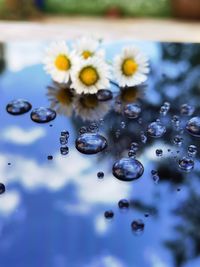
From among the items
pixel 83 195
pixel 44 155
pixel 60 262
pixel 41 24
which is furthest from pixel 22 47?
pixel 41 24

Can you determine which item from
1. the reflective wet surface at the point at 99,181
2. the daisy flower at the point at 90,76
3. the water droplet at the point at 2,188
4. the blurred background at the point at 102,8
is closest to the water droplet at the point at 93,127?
the reflective wet surface at the point at 99,181

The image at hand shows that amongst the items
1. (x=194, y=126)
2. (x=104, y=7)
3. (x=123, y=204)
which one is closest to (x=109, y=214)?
(x=123, y=204)

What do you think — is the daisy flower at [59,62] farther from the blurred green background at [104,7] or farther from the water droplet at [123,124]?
the blurred green background at [104,7]

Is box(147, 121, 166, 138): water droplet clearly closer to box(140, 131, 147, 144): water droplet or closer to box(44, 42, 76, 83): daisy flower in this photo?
box(140, 131, 147, 144): water droplet

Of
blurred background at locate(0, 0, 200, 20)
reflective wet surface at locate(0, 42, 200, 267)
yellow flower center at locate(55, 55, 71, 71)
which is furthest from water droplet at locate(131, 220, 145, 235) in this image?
blurred background at locate(0, 0, 200, 20)

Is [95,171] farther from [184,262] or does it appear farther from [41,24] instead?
[41,24]

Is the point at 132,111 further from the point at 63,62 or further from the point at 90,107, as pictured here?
the point at 63,62
